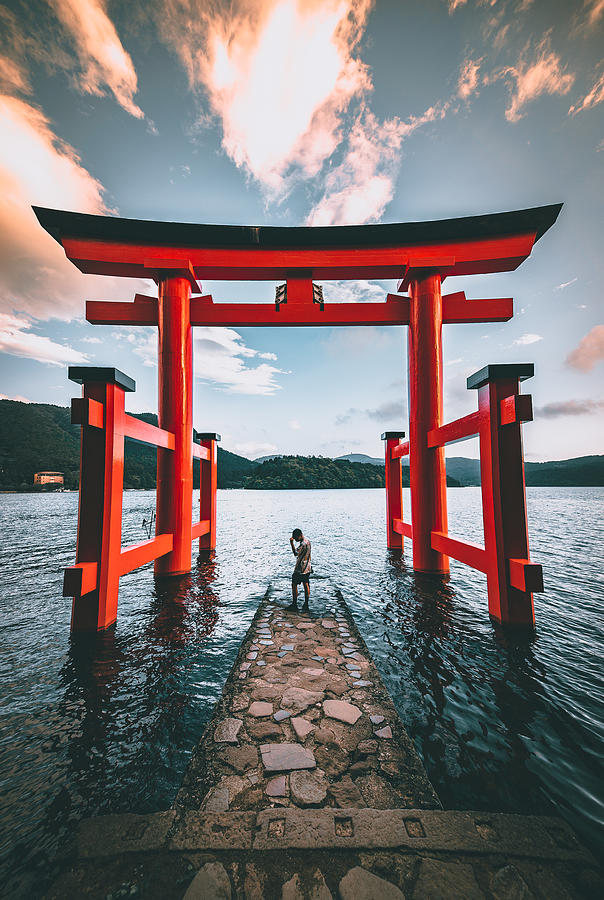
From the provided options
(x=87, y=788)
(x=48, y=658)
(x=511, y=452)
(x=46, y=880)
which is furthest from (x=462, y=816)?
(x=48, y=658)

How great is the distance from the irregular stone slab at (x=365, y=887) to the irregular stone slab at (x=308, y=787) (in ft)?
1.78

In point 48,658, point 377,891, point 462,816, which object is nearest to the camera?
point 377,891

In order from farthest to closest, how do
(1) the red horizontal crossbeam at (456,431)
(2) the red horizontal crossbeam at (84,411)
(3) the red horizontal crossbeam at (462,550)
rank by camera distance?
(1) the red horizontal crossbeam at (456,431), (3) the red horizontal crossbeam at (462,550), (2) the red horizontal crossbeam at (84,411)

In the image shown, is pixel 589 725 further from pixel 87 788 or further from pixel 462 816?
pixel 87 788

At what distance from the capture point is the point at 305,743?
3156 mm

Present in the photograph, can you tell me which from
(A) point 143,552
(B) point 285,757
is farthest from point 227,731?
(A) point 143,552

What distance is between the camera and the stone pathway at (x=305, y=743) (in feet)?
8.47

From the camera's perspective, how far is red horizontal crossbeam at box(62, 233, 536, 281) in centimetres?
853

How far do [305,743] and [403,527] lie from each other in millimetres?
8375

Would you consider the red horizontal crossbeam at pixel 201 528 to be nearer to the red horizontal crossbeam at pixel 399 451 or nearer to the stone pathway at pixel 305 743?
the stone pathway at pixel 305 743

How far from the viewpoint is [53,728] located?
3525 mm

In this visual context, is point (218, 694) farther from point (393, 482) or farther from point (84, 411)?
point (393, 482)

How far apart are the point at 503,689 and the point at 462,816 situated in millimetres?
2332

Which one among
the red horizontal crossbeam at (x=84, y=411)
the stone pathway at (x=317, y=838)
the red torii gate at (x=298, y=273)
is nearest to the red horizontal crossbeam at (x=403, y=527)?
the red torii gate at (x=298, y=273)
